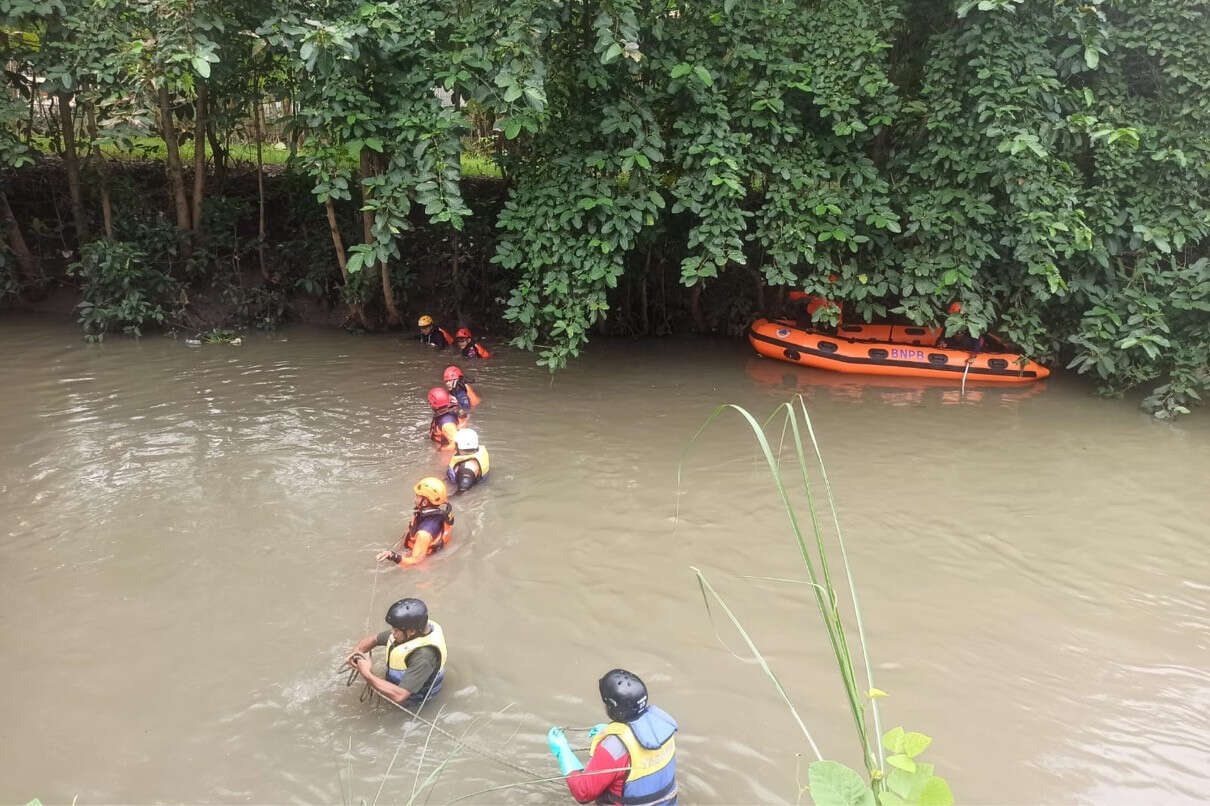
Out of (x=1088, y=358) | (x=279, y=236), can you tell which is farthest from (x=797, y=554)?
(x=279, y=236)

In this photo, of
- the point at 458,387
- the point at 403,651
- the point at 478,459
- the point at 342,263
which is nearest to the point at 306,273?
the point at 342,263

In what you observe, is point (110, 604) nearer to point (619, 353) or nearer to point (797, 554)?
point (797, 554)

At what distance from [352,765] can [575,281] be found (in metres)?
5.37

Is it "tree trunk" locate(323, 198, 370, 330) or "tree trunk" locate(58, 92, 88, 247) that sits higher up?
"tree trunk" locate(58, 92, 88, 247)

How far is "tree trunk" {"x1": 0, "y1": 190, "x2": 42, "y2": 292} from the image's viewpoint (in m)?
10.8

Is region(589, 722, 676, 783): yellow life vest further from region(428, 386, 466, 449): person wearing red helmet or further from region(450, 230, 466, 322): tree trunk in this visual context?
region(450, 230, 466, 322): tree trunk

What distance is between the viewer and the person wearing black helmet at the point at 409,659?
3.83m

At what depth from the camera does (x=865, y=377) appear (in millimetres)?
9578

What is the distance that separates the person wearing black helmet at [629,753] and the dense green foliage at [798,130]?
4.93 meters

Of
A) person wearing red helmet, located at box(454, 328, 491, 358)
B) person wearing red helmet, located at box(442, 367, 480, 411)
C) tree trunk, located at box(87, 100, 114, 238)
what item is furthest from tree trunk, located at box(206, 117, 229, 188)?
person wearing red helmet, located at box(442, 367, 480, 411)

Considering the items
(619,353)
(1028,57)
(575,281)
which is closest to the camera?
(1028,57)

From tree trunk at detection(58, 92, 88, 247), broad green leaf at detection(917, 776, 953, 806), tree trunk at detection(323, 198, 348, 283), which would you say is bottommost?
broad green leaf at detection(917, 776, 953, 806)

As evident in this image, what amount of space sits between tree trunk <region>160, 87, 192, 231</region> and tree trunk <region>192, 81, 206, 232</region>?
0.46ft

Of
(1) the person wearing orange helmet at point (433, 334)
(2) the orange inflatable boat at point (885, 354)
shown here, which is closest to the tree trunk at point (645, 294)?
(2) the orange inflatable boat at point (885, 354)
